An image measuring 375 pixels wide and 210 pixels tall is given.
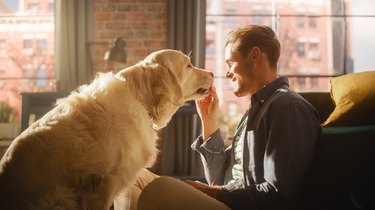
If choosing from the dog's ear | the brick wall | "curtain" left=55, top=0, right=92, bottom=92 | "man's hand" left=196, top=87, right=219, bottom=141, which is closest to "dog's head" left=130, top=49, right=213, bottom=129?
the dog's ear

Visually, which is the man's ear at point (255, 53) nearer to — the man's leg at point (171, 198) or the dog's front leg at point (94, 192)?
the man's leg at point (171, 198)

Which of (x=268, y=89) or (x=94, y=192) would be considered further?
(x=268, y=89)

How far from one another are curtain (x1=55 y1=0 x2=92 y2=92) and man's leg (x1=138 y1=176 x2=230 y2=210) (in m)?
2.67

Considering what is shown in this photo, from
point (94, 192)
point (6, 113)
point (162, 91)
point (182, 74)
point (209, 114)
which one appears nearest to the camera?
point (94, 192)

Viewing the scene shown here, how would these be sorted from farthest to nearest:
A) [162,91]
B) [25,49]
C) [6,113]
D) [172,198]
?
[25,49] < [6,113] < [162,91] < [172,198]

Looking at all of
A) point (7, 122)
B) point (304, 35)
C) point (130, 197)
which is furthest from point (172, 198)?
point (304, 35)

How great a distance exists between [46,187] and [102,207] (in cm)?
21

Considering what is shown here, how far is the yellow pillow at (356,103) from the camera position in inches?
59.7

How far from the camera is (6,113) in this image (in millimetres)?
3662

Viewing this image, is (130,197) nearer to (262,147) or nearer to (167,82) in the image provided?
(167,82)

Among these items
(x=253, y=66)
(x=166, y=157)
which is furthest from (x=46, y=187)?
(x=166, y=157)

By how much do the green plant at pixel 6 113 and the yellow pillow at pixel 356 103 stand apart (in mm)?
3194

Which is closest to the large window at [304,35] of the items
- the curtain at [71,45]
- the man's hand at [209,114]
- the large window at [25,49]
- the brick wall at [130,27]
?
the brick wall at [130,27]

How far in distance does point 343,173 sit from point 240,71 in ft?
1.97
